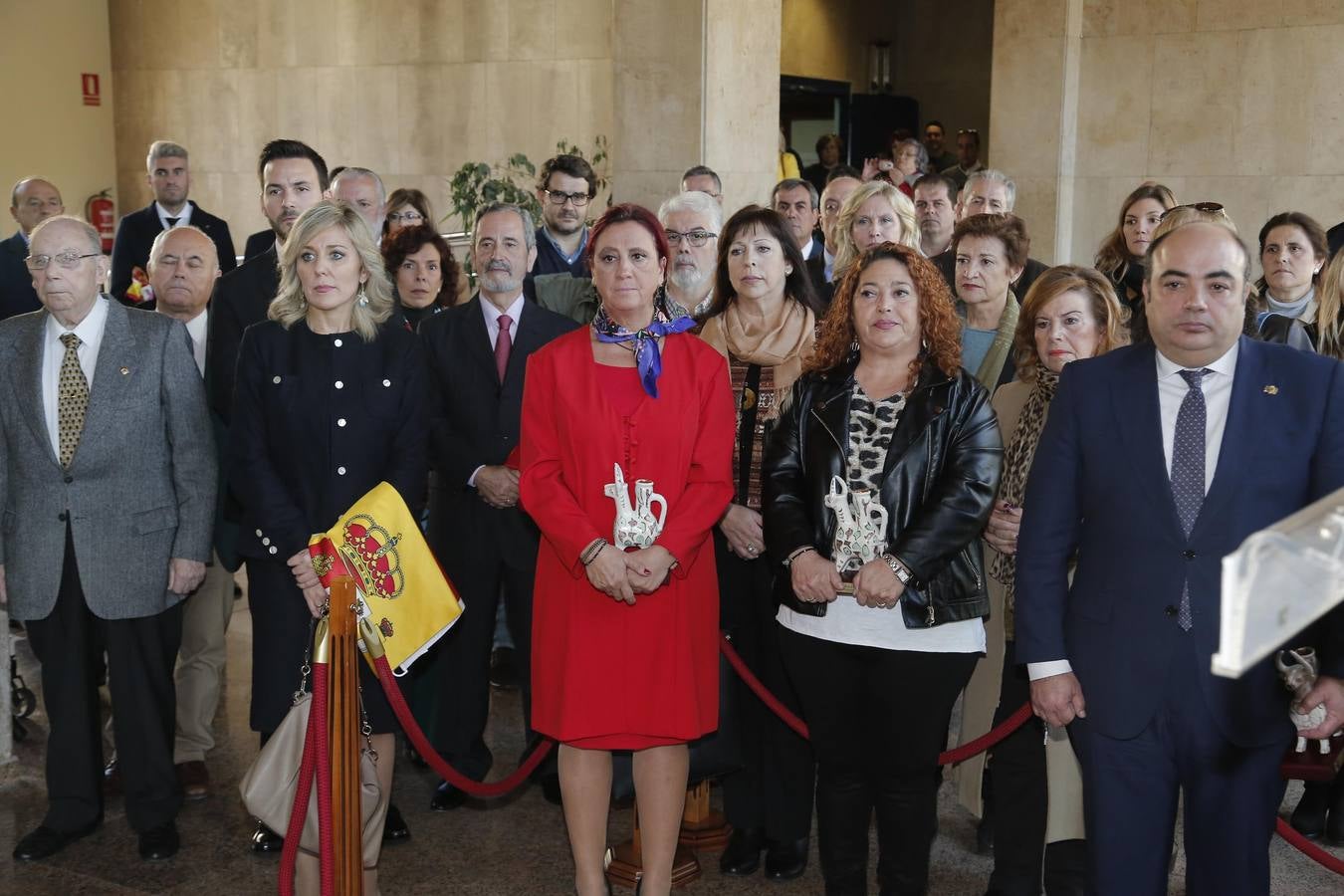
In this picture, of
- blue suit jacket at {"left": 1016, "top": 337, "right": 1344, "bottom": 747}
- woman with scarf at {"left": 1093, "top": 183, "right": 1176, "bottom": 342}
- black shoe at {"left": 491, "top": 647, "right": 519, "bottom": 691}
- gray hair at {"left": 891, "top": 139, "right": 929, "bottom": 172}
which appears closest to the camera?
blue suit jacket at {"left": 1016, "top": 337, "right": 1344, "bottom": 747}

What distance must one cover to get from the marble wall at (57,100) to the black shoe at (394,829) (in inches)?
430

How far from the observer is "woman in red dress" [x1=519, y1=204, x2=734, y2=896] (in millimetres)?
3707

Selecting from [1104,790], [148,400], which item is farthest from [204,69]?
[1104,790]

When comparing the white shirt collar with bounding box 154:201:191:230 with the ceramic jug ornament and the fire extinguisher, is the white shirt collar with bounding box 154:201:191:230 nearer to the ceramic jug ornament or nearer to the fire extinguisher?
the ceramic jug ornament

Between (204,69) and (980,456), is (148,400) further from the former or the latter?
(204,69)

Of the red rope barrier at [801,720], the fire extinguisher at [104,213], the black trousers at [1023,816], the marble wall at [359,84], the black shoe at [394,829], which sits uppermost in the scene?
the marble wall at [359,84]

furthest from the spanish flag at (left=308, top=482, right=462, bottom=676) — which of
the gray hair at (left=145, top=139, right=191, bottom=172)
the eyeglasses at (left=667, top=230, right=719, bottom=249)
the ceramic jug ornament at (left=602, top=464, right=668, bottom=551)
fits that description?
the gray hair at (left=145, top=139, right=191, bottom=172)

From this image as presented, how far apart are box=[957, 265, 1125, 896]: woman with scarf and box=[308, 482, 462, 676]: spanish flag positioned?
5.23ft

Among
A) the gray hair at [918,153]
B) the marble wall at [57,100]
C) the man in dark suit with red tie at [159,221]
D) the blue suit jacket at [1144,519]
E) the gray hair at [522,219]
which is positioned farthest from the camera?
the marble wall at [57,100]

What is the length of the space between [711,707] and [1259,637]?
298cm

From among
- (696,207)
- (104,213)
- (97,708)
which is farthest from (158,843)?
(104,213)

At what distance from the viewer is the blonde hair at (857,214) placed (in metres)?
5.79

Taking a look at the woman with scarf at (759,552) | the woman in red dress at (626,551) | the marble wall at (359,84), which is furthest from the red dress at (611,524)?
the marble wall at (359,84)

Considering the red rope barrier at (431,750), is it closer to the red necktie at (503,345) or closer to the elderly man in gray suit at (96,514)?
the elderly man in gray suit at (96,514)
